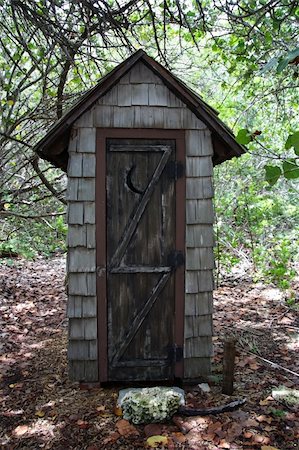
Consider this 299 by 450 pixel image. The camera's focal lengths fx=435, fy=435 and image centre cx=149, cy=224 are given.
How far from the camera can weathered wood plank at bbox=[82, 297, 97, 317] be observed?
4227 millimetres

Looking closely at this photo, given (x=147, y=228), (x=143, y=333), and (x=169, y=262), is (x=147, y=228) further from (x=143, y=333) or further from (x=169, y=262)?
(x=143, y=333)

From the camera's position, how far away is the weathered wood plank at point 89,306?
4.23 meters

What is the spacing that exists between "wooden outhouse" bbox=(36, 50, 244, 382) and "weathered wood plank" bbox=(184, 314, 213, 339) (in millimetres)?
11

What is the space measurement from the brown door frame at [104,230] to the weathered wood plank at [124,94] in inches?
10.2

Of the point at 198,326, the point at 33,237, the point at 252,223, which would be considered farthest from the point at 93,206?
the point at 252,223

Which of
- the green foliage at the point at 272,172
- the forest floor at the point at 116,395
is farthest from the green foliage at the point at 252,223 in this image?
the green foliage at the point at 272,172

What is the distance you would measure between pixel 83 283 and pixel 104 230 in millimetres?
556

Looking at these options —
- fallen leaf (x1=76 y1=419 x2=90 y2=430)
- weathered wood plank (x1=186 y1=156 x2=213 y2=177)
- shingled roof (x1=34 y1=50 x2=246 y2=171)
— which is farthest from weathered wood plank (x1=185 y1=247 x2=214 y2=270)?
fallen leaf (x1=76 y1=419 x2=90 y2=430)

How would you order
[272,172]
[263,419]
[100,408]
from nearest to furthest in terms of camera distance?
[272,172] < [263,419] < [100,408]

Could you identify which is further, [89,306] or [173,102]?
[89,306]

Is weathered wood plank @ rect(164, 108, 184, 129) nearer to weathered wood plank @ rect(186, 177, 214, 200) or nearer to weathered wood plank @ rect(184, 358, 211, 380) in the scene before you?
weathered wood plank @ rect(186, 177, 214, 200)

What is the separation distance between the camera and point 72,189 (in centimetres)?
411

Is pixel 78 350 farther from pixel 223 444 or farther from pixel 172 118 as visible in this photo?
pixel 172 118

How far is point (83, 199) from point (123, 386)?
191cm
